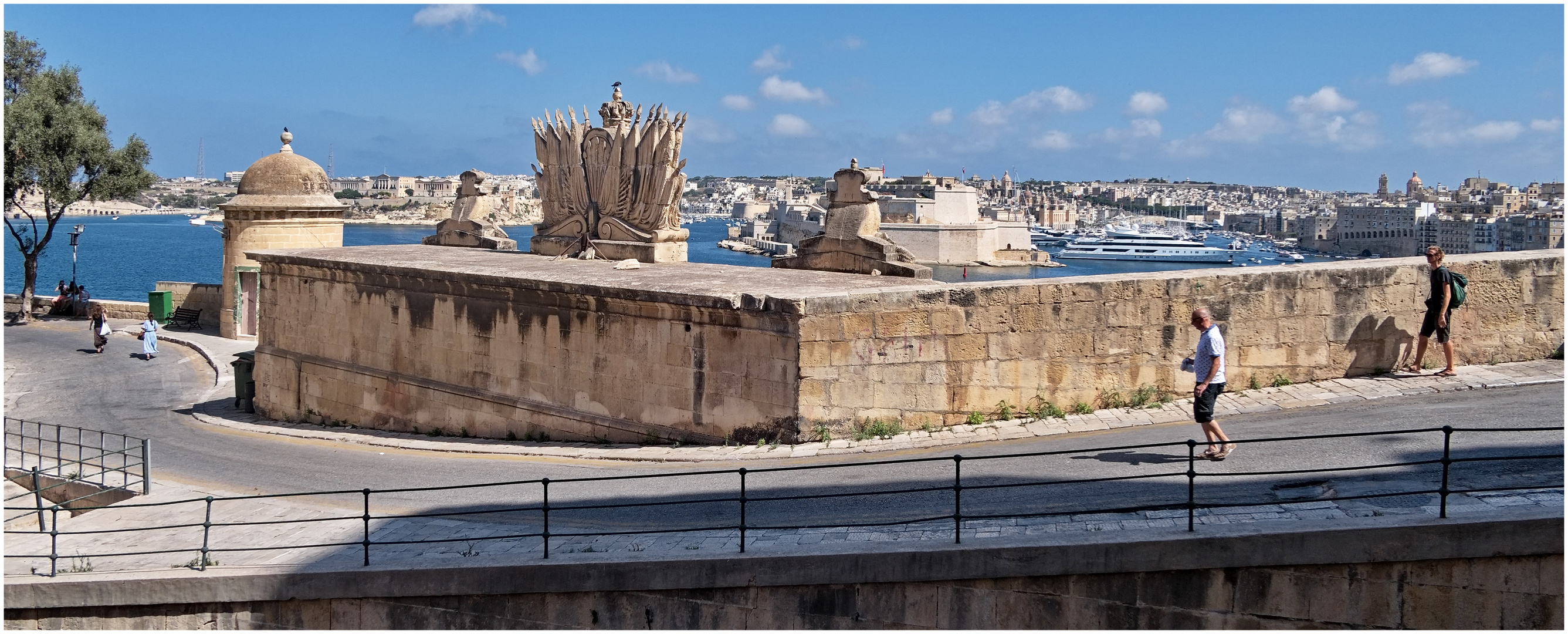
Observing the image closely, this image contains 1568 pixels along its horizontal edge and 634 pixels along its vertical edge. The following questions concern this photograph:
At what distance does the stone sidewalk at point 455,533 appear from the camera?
6.88 metres

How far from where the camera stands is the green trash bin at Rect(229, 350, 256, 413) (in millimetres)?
17797

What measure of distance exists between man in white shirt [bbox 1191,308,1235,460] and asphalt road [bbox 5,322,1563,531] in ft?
0.61

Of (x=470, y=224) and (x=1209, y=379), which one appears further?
(x=470, y=224)

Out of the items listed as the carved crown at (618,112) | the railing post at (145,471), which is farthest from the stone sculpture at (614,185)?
the railing post at (145,471)

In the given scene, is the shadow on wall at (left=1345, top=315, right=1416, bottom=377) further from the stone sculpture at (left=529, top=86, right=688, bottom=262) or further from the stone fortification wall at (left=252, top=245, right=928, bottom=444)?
the stone sculpture at (left=529, top=86, right=688, bottom=262)

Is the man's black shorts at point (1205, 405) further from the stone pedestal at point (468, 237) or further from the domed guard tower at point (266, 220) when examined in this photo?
the domed guard tower at point (266, 220)

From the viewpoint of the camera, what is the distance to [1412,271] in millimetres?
10867

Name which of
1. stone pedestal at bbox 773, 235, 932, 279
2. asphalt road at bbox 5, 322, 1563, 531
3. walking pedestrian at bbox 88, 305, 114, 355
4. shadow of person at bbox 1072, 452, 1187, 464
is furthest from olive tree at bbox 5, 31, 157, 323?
shadow of person at bbox 1072, 452, 1187, 464

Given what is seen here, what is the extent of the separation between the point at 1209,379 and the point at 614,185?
9.88m

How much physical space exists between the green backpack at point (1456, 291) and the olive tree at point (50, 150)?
28.9 meters

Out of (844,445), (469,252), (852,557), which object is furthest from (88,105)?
(852,557)

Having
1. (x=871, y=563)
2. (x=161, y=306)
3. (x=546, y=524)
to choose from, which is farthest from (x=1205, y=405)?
(x=161, y=306)

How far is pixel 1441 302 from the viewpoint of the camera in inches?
405

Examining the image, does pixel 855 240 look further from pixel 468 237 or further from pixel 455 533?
pixel 468 237
